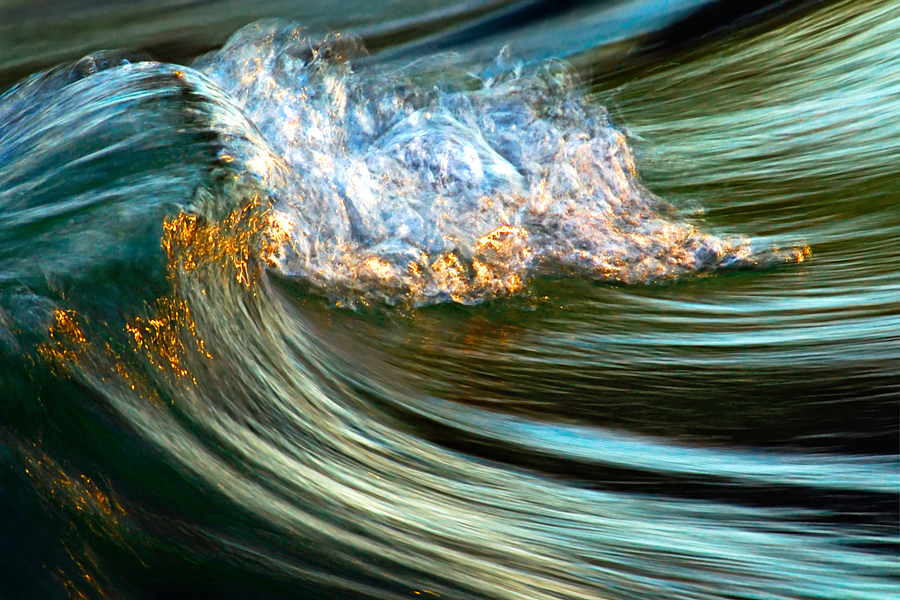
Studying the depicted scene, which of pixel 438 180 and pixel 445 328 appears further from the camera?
pixel 438 180

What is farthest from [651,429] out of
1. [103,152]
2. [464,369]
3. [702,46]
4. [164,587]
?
[702,46]

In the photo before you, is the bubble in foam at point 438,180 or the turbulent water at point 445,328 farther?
the bubble in foam at point 438,180

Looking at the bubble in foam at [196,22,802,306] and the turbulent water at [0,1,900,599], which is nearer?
the turbulent water at [0,1,900,599]

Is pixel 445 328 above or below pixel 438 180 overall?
below
